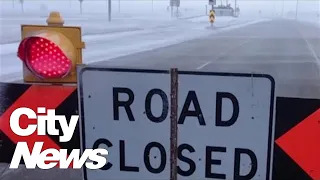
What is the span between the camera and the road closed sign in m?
1.80

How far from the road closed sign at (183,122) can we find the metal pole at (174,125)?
1cm

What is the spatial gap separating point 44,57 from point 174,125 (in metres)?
0.67

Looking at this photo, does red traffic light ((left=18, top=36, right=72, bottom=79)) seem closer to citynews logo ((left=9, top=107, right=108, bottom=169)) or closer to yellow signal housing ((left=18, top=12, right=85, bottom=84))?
yellow signal housing ((left=18, top=12, right=85, bottom=84))

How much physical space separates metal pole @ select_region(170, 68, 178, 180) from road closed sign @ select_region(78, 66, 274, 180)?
1cm

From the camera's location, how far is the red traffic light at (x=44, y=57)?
2.03m

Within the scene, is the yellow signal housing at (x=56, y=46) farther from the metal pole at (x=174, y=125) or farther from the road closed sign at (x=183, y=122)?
the metal pole at (x=174, y=125)

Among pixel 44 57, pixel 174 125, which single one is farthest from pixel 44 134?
pixel 174 125

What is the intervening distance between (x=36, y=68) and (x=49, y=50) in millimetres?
113

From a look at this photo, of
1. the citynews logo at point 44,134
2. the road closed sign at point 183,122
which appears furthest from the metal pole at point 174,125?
the citynews logo at point 44,134

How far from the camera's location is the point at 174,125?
1854 millimetres

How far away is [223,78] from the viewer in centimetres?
180

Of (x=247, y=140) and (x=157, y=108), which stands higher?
(x=157, y=108)

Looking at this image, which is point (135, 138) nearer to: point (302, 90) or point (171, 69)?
point (171, 69)

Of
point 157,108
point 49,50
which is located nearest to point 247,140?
point 157,108
